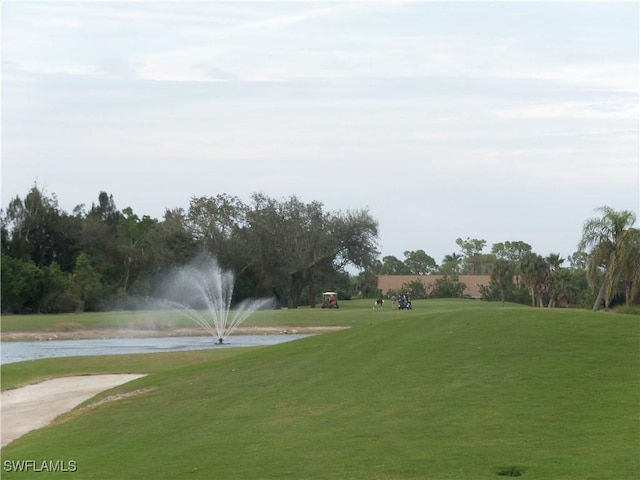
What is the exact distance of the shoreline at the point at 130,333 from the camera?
61.4 meters

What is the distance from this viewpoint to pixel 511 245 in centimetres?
18650

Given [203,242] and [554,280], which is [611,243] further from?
[203,242]

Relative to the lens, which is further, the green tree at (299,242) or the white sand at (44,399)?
the green tree at (299,242)

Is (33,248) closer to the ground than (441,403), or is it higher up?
higher up

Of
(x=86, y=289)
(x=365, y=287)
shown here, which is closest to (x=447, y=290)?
(x=365, y=287)

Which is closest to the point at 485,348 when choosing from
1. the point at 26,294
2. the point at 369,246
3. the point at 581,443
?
the point at 581,443

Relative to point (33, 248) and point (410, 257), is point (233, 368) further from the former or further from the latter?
point (410, 257)

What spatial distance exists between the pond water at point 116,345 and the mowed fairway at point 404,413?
24404 millimetres

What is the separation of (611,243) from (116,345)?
101ft

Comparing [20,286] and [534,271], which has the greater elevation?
[534,271]

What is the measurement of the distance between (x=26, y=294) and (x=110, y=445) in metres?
66.5

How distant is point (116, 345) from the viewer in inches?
2157

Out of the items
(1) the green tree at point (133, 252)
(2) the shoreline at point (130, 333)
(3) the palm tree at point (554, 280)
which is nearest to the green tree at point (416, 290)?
(1) the green tree at point (133, 252)

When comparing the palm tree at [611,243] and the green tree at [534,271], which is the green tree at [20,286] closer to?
the green tree at [534,271]
